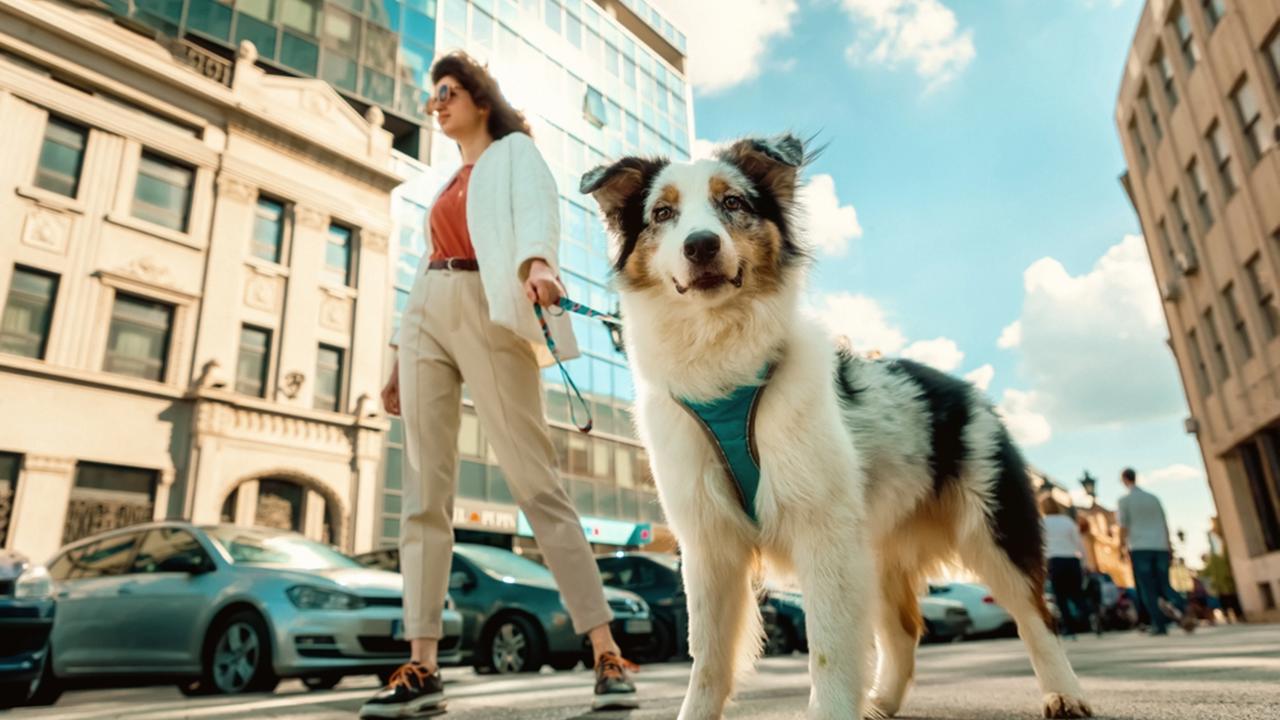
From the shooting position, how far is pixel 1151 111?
2634 centimetres

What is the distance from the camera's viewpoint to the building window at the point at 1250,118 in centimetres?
1872

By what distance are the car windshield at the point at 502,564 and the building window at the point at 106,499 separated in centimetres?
1113

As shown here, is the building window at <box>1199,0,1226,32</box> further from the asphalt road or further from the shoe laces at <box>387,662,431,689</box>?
the shoe laces at <box>387,662,431,689</box>

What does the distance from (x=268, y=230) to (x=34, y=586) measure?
18.3 metres

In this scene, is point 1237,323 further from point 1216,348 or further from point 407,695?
point 407,695

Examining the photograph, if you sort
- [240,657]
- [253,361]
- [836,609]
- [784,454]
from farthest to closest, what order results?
[253,361] → [240,657] → [784,454] → [836,609]

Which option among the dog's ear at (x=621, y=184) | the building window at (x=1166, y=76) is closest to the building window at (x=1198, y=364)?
the building window at (x=1166, y=76)

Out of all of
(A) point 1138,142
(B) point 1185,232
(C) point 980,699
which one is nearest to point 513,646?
(C) point 980,699

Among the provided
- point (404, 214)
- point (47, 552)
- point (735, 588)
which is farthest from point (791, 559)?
point (404, 214)

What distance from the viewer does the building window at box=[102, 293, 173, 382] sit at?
1872cm

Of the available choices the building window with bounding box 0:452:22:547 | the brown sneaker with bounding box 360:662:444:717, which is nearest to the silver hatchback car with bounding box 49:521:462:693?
the brown sneaker with bounding box 360:662:444:717

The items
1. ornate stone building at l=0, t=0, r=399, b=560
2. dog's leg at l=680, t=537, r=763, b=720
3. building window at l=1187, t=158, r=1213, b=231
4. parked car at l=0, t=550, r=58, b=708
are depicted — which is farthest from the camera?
building window at l=1187, t=158, r=1213, b=231

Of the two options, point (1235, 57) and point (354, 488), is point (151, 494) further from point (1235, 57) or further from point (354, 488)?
point (1235, 57)

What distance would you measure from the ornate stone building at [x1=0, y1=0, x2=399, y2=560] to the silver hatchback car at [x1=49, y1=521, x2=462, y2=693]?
11.1 meters
